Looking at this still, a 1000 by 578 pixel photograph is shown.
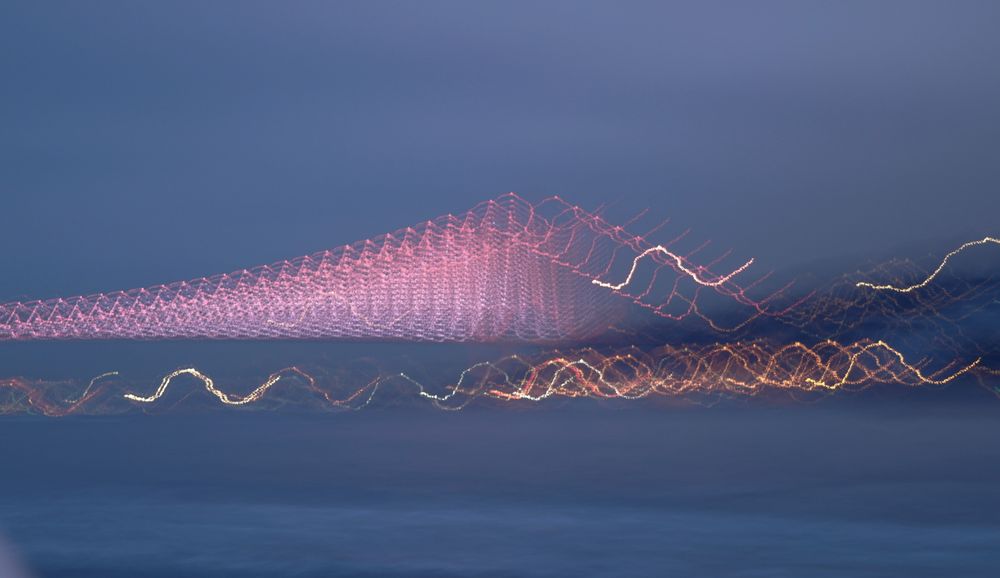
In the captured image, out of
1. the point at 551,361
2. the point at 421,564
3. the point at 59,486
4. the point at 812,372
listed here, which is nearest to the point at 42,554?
the point at 421,564

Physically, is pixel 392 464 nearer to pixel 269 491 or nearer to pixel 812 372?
pixel 269 491

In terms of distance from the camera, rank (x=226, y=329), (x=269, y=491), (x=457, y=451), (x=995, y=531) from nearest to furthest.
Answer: (x=995, y=531) → (x=269, y=491) → (x=457, y=451) → (x=226, y=329)

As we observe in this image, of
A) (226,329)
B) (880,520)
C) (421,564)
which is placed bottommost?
(421,564)

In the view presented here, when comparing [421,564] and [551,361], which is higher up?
[551,361]

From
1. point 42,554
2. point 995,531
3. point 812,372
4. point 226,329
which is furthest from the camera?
point 226,329

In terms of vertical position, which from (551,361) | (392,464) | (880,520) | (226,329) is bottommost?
(880,520)

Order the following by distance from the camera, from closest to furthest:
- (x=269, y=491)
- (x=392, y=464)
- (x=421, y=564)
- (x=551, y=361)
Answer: (x=421, y=564)
(x=269, y=491)
(x=392, y=464)
(x=551, y=361)

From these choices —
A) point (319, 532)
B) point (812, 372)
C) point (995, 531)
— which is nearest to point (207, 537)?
point (319, 532)

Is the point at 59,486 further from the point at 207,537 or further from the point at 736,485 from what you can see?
the point at 736,485

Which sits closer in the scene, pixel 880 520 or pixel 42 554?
pixel 42 554
